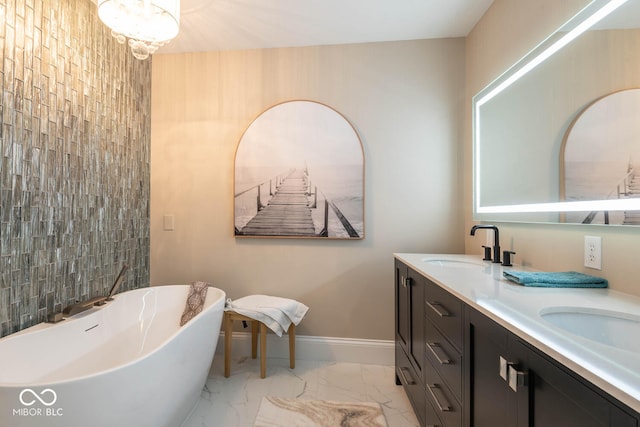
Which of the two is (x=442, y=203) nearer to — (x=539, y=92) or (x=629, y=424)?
(x=539, y=92)

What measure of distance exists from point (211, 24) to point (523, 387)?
254cm

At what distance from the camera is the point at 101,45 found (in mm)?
1910

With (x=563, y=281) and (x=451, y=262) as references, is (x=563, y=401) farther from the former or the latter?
(x=451, y=262)

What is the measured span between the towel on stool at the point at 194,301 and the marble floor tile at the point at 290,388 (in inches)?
18.5

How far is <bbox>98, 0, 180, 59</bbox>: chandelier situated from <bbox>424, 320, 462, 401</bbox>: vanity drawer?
1891mm

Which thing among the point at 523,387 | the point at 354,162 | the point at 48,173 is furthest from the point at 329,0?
the point at 523,387

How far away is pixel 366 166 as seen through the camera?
2.23 metres

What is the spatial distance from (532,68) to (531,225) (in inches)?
30.6

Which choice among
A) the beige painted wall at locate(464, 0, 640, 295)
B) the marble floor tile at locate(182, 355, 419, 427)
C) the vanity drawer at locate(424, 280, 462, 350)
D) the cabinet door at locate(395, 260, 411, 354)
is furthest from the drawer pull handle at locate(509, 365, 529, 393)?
the marble floor tile at locate(182, 355, 419, 427)

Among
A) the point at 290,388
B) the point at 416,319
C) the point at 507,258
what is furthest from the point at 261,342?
the point at 507,258

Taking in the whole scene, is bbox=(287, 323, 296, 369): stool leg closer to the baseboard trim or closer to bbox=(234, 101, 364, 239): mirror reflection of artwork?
the baseboard trim

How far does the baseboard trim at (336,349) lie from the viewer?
221 centimetres

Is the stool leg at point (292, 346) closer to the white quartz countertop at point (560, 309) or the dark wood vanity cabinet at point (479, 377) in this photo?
the dark wood vanity cabinet at point (479, 377)

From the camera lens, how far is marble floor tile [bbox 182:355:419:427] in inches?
64.6
